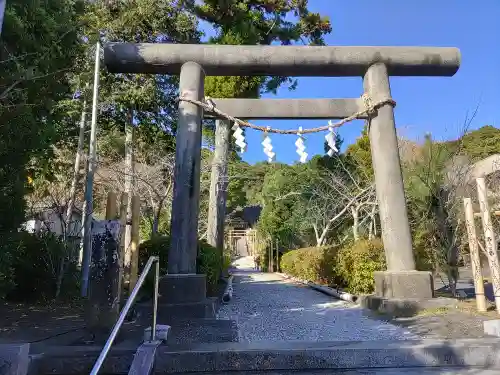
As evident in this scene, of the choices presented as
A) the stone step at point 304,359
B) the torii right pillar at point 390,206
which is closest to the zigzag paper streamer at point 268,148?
the torii right pillar at point 390,206

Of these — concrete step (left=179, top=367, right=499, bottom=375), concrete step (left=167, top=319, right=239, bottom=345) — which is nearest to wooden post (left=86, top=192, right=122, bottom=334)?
concrete step (left=167, top=319, right=239, bottom=345)

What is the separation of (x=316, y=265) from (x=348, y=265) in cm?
345

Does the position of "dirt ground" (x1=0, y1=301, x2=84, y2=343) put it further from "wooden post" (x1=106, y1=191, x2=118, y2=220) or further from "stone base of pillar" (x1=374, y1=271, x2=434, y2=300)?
"stone base of pillar" (x1=374, y1=271, x2=434, y2=300)

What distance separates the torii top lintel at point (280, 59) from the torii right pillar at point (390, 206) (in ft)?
1.08


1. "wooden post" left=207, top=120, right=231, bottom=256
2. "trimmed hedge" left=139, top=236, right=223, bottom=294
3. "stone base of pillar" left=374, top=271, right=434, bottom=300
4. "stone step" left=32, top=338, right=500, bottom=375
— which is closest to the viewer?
"stone step" left=32, top=338, right=500, bottom=375

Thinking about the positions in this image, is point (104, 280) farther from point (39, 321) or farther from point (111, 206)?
point (39, 321)

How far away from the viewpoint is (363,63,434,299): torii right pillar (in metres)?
5.79

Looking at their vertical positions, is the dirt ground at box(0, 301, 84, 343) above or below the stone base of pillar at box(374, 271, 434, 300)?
below

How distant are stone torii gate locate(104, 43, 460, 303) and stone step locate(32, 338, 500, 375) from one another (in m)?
2.21

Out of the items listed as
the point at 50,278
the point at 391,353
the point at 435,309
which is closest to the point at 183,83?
the point at 391,353

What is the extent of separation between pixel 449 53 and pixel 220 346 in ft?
20.2

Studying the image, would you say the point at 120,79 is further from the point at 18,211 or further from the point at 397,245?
the point at 397,245

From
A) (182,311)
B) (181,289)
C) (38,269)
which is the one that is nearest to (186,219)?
(181,289)

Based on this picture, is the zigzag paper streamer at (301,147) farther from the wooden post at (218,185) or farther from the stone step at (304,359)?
the wooden post at (218,185)
